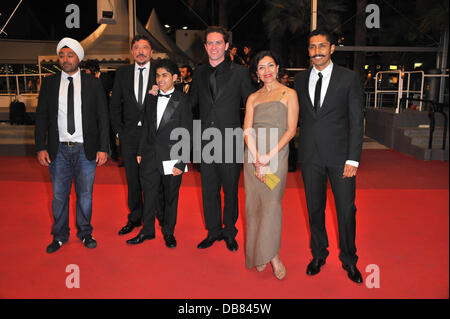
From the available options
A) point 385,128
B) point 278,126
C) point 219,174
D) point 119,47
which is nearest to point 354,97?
point 278,126

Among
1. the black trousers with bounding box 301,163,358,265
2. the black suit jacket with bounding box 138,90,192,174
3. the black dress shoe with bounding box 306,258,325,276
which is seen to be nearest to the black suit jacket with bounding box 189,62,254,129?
the black suit jacket with bounding box 138,90,192,174

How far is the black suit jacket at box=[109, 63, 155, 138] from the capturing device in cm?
418

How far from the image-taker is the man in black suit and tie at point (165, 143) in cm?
378

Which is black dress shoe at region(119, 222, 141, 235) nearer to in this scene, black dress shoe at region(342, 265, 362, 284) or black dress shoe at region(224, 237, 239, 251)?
black dress shoe at region(224, 237, 239, 251)

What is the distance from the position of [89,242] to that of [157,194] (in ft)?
2.57

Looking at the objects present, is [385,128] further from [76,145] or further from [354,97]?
[76,145]

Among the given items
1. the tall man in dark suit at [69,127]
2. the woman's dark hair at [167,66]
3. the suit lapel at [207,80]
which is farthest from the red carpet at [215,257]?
the woman's dark hair at [167,66]

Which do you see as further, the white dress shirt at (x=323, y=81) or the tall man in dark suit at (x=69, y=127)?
the tall man in dark suit at (x=69, y=127)

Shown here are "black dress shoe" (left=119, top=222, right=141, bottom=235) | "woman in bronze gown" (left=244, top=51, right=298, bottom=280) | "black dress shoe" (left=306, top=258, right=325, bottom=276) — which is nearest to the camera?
"woman in bronze gown" (left=244, top=51, right=298, bottom=280)

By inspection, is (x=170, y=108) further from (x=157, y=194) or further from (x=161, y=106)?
(x=157, y=194)

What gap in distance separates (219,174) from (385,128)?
23.5ft

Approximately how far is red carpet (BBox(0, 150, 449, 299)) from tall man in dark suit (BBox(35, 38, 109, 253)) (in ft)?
1.34

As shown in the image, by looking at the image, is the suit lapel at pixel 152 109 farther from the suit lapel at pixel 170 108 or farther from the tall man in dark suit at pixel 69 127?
the tall man in dark suit at pixel 69 127

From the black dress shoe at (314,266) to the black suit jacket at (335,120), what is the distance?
2.70 ft
